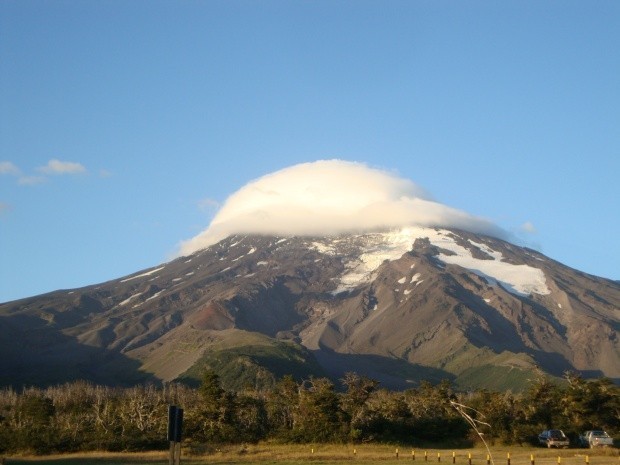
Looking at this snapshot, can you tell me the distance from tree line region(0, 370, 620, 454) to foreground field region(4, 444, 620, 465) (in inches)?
160

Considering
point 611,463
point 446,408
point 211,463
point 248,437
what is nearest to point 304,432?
point 248,437

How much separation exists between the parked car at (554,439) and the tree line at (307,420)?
2893mm

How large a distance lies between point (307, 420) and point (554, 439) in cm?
2290

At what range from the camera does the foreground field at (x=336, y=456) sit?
2212 inches

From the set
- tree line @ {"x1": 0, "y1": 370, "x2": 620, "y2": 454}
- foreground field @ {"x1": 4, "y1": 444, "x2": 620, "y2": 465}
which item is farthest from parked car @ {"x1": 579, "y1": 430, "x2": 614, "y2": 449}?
tree line @ {"x1": 0, "y1": 370, "x2": 620, "y2": 454}

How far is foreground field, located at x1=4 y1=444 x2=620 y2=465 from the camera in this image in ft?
184

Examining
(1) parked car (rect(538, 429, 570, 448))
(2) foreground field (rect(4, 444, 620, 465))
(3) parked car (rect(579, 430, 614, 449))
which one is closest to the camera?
(2) foreground field (rect(4, 444, 620, 465))

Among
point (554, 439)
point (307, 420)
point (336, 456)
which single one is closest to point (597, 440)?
point (554, 439)

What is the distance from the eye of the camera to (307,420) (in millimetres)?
80062

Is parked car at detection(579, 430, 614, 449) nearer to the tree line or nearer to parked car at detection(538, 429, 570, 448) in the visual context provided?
parked car at detection(538, 429, 570, 448)

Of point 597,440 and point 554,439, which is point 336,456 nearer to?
point 554,439

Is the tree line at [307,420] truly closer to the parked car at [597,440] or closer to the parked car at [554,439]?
the parked car at [554,439]

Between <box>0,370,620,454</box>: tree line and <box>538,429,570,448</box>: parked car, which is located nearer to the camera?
<box>538,429,570,448</box>: parked car

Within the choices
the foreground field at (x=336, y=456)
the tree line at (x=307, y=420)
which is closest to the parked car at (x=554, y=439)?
the foreground field at (x=336, y=456)
